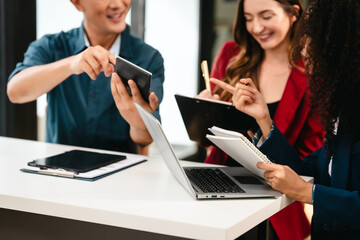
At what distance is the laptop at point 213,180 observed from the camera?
1.14 metres

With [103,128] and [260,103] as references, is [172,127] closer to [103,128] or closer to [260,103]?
[103,128]

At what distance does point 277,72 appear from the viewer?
2.09 m

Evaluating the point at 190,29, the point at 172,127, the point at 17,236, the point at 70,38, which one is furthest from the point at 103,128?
the point at 190,29

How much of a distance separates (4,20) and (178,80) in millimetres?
2105

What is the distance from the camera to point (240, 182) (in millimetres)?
1286

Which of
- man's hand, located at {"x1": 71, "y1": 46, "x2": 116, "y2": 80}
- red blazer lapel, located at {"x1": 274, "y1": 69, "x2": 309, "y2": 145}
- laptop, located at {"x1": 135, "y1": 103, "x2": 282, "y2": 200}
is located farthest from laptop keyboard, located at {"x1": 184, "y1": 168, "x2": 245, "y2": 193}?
red blazer lapel, located at {"x1": 274, "y1": 69, "x2": 309, "y2": 145}

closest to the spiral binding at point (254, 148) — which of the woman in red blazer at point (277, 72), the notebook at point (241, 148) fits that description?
the notebook at point (241, 148)

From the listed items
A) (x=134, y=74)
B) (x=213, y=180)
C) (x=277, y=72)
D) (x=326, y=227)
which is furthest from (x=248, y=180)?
(x=277, y=72)

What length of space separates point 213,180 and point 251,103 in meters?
0.38

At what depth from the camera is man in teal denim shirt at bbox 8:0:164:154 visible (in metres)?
1.88

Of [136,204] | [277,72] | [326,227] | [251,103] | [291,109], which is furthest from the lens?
[277,72]

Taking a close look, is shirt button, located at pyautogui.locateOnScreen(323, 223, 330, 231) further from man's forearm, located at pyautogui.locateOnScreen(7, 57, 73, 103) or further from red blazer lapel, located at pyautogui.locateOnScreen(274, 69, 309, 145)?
man's forearm, located at pyautogui.locateOnScreen(7, 57, 73, 103)

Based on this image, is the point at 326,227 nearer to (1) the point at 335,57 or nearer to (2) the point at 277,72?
(1) the point at 335,57

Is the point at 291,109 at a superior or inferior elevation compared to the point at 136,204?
superior
